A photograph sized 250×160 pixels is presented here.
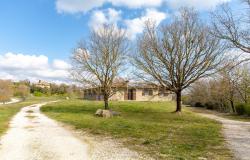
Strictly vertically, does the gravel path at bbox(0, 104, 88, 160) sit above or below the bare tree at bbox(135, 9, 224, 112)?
below

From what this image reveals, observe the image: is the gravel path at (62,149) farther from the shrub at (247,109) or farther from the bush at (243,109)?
the bush at (243,109)

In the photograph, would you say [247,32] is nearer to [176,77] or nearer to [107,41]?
[176,77]

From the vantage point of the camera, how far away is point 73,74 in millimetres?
35656

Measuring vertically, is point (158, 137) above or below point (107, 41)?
below

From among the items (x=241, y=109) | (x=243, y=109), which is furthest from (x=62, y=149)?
(x=241, y=109)

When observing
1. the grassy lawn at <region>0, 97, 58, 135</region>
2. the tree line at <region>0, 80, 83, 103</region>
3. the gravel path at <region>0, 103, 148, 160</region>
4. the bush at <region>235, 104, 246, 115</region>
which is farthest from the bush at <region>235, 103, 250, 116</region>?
the tree line at <region>0, 80, 83, 103</region>

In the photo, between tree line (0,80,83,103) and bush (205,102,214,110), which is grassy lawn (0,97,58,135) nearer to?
tree line (0,80,83,103)

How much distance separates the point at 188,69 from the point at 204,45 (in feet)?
9.50

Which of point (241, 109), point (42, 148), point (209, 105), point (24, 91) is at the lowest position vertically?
point (42, 148)

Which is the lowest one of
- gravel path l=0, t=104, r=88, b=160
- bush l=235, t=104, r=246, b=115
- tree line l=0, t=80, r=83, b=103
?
gravel path l=0, t=104, r=88, b=160

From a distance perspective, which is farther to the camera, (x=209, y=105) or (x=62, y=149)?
(x=209, y=105)

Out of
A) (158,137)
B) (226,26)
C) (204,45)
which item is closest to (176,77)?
(204,45)

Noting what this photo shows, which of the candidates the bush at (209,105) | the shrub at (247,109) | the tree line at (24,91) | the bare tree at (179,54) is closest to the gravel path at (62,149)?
the bare tree at (179,54)

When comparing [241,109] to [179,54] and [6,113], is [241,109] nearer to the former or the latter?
[179,54]
